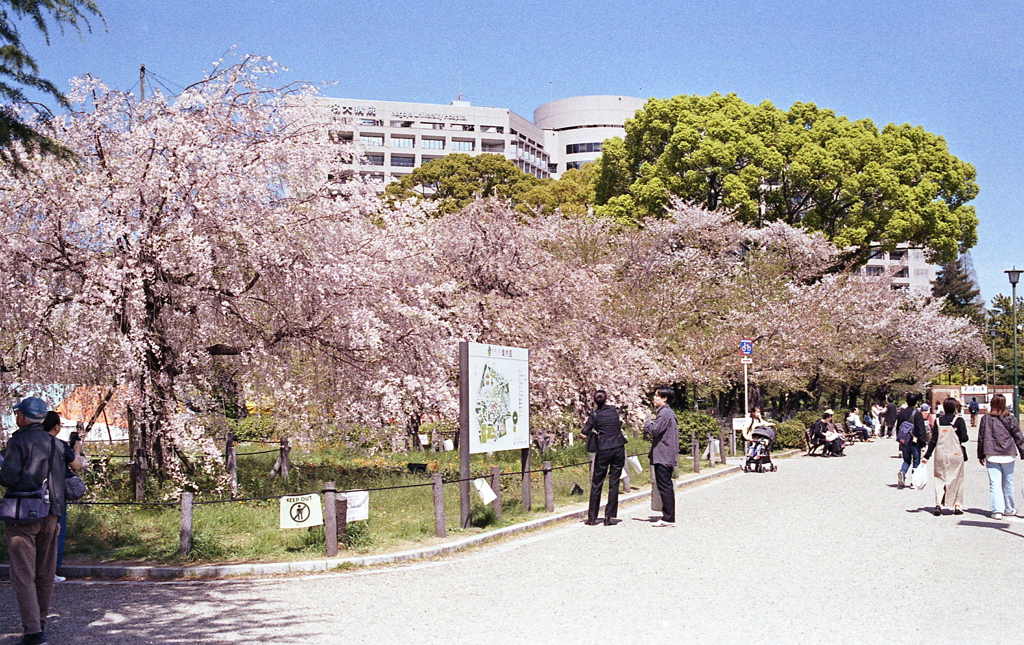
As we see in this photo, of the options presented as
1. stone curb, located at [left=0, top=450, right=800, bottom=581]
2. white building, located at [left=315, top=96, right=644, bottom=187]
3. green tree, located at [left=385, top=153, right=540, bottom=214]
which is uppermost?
white building, located at [left=315, top=96, right=644, bottom=187]

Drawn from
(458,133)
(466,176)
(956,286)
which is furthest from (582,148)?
(466,176)

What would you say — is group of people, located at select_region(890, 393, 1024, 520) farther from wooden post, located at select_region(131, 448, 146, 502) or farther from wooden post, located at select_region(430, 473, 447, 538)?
wooden post, located at select_region(131, 448, 146, 502)

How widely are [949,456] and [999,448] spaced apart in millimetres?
775

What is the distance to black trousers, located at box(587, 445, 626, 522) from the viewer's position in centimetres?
1335

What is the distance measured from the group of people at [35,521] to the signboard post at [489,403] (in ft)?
19.2

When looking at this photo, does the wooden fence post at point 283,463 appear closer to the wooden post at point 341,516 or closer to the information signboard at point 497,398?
the information signboard at point 497,398

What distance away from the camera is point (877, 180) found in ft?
144

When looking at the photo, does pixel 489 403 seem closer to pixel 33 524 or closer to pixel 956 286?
pixel 33 524

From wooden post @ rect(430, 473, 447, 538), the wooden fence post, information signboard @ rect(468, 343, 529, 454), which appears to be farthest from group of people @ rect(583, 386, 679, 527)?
the wooden fence post

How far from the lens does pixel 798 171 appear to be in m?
43.6

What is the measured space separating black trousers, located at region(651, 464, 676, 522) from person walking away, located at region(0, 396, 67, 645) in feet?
26.5

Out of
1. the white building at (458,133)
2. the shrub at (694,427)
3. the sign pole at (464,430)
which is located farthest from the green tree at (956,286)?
the sign pole at (464,430)

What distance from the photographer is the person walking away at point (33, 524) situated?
270 inches

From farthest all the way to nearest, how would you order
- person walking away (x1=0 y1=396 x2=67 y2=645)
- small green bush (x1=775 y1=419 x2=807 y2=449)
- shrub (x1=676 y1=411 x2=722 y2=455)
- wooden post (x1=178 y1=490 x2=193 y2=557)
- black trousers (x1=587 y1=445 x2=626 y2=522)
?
1. small green bush (x1=775 y1=419 x2=807 y2=449)
2. shrub (x1=676 y1=411 x2=722 y2=455)
3. black trousers (x1=587 y1=445 x2=626 y2=522)
4. wooden post (x1=178 y1=490 x2=193 y2=557)
5. person walking away (x1=0 y1=396 x2=67 y2=645)
